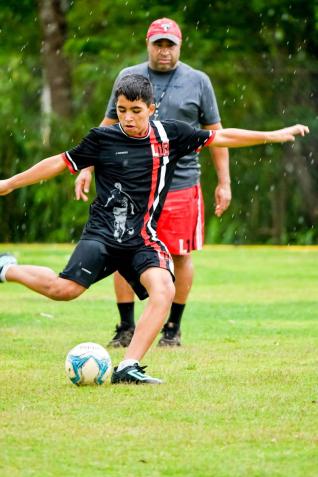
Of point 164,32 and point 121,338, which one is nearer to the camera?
point 164,32

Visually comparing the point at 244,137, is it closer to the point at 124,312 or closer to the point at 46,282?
the point at 46,282

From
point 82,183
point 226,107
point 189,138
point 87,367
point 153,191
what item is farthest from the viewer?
point 226,107

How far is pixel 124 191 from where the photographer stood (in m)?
7.09

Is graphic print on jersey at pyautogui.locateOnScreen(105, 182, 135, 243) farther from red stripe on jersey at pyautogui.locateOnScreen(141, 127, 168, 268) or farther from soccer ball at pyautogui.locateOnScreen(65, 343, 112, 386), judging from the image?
soccer ball at pyautogui.locateOnScreen(65, 343, 112, 386)

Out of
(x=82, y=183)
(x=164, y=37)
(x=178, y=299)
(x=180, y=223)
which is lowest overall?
(x=178, y=299)

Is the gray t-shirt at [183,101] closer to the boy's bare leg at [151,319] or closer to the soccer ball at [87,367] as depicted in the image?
the boy's bare leg at [151,319]

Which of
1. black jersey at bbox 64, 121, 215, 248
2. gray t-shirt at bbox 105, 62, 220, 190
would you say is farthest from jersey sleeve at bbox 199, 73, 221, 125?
black jersey at bbox 64, 121, 215, 248

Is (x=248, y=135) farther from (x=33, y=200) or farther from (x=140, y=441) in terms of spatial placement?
(x=33, y=200)

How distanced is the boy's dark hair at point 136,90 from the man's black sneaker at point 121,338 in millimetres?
2072


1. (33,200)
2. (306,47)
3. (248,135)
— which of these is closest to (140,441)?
(248,135)

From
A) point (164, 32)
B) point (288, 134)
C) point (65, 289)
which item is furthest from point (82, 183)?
point (288, 134)

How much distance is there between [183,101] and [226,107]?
43.2 ft

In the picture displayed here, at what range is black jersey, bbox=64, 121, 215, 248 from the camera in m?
7.08

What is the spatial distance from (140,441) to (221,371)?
2.09 metres
